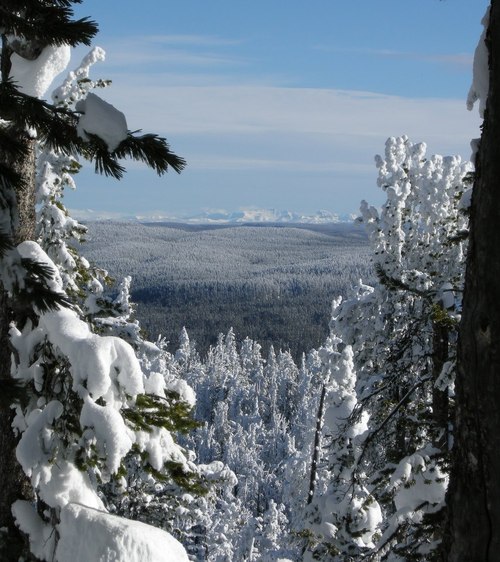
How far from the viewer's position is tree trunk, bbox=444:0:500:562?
2.53 meters

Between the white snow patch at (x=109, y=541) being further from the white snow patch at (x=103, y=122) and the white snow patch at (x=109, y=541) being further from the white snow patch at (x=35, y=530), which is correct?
the white snow patch at (x=103, y=122)

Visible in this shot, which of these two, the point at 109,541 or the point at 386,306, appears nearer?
the point at 109,541

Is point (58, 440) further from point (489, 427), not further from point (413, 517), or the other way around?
point (413, 517)

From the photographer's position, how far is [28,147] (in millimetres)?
4363

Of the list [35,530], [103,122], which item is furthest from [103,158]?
[35,530]

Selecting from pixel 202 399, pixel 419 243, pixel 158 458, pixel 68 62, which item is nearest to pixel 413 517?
pixel 158 458

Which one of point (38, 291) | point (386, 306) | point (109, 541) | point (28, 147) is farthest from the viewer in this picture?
point (386, 306)

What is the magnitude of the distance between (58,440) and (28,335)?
0.77m

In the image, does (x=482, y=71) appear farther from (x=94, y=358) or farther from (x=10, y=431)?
(x=10, y=431)

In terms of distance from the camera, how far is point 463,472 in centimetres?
266

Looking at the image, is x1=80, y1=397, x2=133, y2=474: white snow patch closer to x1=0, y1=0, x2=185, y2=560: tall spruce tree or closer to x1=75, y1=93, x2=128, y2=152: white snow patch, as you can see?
x1=0, y1=0, x2=185, y2=560: tall spruce tree

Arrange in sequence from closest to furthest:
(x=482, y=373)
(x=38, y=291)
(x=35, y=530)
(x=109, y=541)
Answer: (x=482, y=373), (x=109, y=541), (x=38, y=291), (x=35, y=530)

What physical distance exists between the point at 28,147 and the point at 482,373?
10.3 ft

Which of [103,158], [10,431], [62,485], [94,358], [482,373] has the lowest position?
[62,485]
